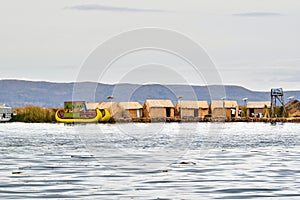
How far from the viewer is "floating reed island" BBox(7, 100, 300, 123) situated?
98.2m

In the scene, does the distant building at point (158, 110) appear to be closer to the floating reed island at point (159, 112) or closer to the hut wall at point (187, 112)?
the floating reed island at point (159, 112)

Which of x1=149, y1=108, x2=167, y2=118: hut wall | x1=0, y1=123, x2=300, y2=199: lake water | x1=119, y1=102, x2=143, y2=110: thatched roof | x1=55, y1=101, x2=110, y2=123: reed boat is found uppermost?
x1=119, y1=102, x2=143, y2=110: thatched roof

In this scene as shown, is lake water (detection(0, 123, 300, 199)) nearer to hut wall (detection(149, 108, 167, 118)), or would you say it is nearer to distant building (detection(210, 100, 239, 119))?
hut wall (detection(149, 108, 167, 118))

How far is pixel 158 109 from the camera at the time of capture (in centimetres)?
11894

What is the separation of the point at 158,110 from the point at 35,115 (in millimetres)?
25774

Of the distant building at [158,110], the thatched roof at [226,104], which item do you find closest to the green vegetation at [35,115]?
the distant building at [158,110]

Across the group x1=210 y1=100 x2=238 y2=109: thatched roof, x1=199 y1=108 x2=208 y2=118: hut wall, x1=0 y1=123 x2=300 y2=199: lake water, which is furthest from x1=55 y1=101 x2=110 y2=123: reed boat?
x1=0 y1=123 x2=300 y2=199: lake water

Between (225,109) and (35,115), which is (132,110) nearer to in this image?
(225,109)

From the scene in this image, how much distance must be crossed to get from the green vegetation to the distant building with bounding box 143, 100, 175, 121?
19.3 m

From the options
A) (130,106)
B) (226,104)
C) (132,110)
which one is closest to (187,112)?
(226,104)

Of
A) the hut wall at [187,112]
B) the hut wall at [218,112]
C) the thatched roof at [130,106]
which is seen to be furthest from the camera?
the hut wall at [218,112]

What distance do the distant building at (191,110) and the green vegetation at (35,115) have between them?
25.3m

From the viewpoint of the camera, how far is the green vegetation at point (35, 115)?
323ft

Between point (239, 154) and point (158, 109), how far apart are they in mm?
84079
